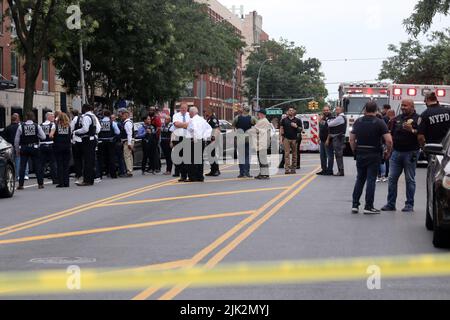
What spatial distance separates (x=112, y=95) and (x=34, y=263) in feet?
127

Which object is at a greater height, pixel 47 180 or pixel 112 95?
pixel 112 95

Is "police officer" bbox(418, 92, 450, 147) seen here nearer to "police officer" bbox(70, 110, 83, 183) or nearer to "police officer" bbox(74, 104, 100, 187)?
"police officer" bbox(74, 104, 100, 187)

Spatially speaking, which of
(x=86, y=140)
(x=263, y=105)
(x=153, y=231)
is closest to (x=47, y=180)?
(x=86, y=140)

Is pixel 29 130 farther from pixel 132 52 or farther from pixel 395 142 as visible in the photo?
pixel 132 52

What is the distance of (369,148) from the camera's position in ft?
47.9

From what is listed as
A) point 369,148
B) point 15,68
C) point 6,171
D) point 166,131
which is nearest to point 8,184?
point 6,171

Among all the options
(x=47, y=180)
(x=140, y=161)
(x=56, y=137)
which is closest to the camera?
(x=56, y=137)

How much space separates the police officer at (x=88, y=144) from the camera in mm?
21703

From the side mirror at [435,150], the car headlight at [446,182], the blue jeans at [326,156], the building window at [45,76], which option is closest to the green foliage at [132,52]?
the building window at [45,76]

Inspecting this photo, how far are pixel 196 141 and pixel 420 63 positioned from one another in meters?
54.3

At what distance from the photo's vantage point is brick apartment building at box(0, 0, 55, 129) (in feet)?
154

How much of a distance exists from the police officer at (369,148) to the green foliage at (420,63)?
143ft
